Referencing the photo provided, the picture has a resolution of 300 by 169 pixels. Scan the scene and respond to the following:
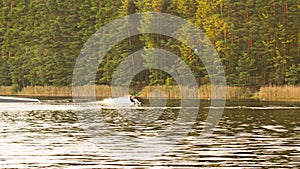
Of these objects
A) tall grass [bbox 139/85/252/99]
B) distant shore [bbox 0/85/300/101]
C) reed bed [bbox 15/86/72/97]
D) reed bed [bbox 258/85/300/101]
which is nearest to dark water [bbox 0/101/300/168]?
reed bed [bbox 258/85/300/101]

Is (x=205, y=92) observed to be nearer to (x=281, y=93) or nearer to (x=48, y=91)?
(x=281, y=93)

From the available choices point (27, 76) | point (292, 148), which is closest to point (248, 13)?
point (27, 76)

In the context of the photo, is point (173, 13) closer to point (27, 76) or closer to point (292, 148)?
point (27, 76)

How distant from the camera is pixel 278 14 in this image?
79812 millimetres

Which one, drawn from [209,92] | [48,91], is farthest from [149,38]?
[209,92]

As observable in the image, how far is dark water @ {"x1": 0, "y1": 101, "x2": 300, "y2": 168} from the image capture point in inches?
939

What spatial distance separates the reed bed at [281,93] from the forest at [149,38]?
5.52 meters

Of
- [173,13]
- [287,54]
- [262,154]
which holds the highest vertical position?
[173,13]

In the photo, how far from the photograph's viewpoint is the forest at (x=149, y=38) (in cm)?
7825

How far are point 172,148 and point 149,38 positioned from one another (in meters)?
62.9

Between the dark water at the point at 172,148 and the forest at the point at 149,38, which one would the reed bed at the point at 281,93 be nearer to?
the forest at the point at 149,38

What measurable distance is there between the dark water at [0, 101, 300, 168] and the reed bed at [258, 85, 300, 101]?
19659 mm

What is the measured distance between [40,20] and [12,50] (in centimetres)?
655

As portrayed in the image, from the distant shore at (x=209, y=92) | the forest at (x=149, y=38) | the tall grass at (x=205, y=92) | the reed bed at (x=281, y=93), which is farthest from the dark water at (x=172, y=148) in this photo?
the forest at (x=149, y=38)
